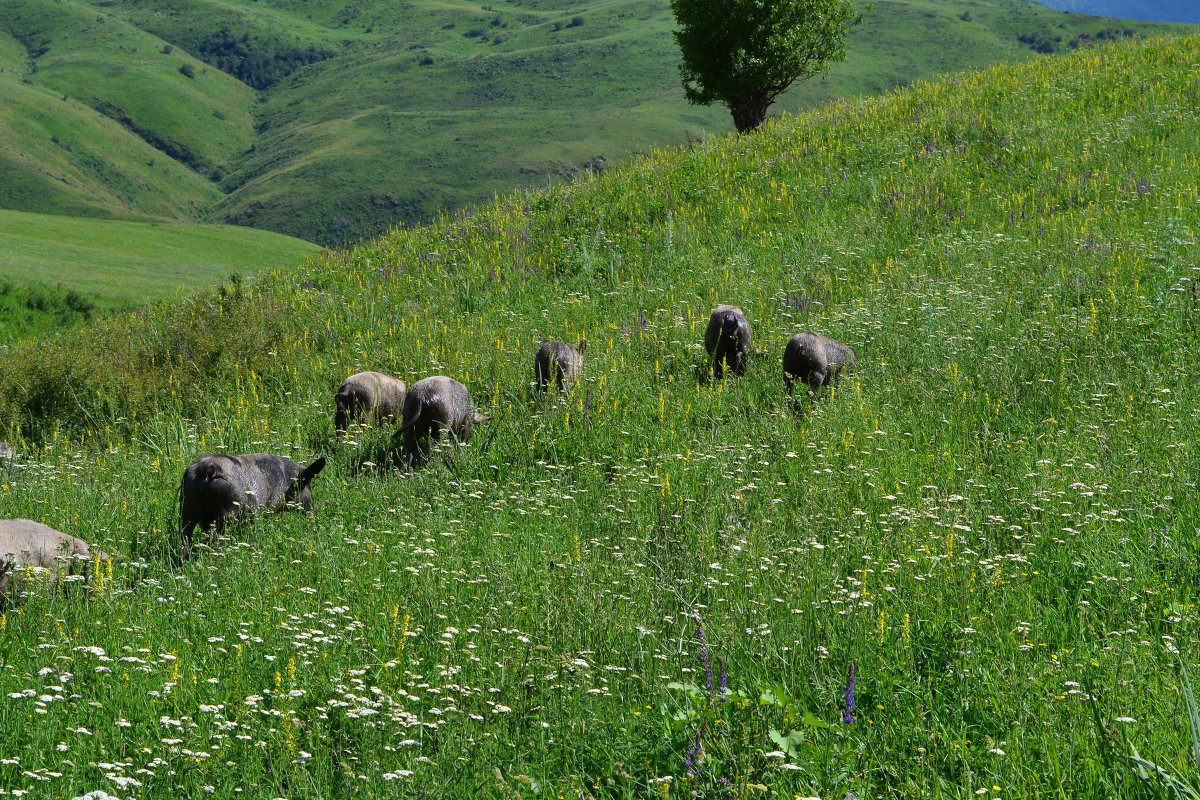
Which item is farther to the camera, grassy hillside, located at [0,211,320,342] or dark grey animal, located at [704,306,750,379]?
grassy hillside, located at [0,211,320,342]

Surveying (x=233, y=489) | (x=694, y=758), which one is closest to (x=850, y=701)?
(x=694, y=758)

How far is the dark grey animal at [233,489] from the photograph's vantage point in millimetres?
6949

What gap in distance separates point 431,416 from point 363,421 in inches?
44.5

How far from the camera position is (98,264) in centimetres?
4328

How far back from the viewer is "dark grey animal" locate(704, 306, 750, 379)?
930 cm

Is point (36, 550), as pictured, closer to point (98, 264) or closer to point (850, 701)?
point (850, 701)

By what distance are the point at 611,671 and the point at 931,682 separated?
4.48 ft

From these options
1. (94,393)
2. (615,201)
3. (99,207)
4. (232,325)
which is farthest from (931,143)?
(99,207)

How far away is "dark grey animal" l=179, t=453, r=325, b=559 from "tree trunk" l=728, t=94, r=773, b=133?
70.5ft

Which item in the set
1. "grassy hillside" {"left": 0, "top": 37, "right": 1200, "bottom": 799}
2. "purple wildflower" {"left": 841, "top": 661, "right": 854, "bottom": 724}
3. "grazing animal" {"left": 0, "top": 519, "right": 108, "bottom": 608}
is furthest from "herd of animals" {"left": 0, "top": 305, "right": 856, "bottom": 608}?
"purple wildflower" {"left": 841, "top": 661, "right": 854, "bottom": 724}

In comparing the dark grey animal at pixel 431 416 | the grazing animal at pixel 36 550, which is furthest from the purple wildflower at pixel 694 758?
the dark grey animal at pixel 431 416

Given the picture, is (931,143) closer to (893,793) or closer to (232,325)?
(232,325)

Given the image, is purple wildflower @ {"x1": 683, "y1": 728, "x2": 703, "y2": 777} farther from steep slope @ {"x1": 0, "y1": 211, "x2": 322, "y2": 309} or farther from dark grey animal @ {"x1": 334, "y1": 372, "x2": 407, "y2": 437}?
steep slope @ {"x1": 0, "y1": 211, "x2": 322, "y2": 309}

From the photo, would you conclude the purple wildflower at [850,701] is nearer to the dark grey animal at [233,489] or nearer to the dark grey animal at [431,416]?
the dark grey animal at [233,489]
